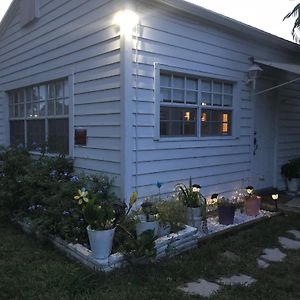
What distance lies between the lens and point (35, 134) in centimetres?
840

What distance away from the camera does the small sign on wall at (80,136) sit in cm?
645

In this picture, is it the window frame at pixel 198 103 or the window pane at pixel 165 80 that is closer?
the window frame at pixel 198 103

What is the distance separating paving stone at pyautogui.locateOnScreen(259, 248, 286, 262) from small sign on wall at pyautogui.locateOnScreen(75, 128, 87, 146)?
344cm

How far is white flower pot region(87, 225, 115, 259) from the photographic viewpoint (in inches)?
159

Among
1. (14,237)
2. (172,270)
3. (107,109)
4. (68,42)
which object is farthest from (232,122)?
(14,237)

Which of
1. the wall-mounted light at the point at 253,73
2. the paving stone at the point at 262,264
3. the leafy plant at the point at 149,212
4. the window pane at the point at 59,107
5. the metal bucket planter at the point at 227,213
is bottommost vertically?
the paving stone at the point at 262,264

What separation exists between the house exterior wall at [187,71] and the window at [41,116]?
1.98 meters

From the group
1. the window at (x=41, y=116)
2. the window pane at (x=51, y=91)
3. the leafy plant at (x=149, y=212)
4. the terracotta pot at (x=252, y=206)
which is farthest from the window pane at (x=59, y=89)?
the terracotta pot at (x=252, y=206)

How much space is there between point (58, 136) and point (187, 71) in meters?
2.88

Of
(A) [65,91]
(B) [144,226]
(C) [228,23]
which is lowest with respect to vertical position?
(B) [144,226]

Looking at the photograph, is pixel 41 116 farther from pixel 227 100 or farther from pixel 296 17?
pixel 296 17

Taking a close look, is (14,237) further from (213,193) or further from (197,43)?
(197,43)

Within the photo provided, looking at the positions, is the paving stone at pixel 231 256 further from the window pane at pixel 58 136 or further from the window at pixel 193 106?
the window pane at pixel 58 136

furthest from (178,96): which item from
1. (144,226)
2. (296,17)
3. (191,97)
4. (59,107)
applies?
(296,17)
